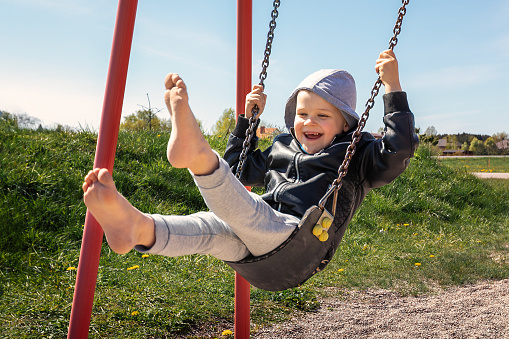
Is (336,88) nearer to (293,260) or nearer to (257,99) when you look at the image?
(257,99)

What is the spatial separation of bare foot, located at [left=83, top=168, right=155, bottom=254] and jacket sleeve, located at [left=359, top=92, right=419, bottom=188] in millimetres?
1150

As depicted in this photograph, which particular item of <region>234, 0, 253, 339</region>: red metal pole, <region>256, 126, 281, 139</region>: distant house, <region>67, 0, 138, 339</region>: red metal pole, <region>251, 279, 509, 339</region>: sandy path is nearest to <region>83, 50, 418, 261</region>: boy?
<region>234, 0, 253, 339</region>: red metal pole

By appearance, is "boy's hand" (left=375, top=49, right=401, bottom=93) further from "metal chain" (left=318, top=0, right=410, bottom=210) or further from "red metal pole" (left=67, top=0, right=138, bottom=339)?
"red metal pole" (left=67, top=0, right=138, bottom=339)

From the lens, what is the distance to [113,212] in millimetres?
1578

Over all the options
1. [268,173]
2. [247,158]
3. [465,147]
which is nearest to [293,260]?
[268,173]

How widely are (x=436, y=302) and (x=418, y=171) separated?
4.30m

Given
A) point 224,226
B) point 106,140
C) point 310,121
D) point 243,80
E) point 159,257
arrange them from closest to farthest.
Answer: point 224,226
point 310,121
point 106,140
point 243,80
point 159,257

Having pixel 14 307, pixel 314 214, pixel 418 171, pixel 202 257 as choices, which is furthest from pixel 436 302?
pixel 418 171

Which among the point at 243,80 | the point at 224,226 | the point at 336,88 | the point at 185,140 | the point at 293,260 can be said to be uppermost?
the point at 243,80

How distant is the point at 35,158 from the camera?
17.1ft

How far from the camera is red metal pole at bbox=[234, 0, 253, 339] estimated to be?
2.86 m

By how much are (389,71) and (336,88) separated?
266 mm

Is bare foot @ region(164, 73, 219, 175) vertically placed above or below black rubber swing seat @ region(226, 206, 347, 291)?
above

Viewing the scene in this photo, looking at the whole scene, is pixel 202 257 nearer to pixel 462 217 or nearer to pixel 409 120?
pixel 409 120
